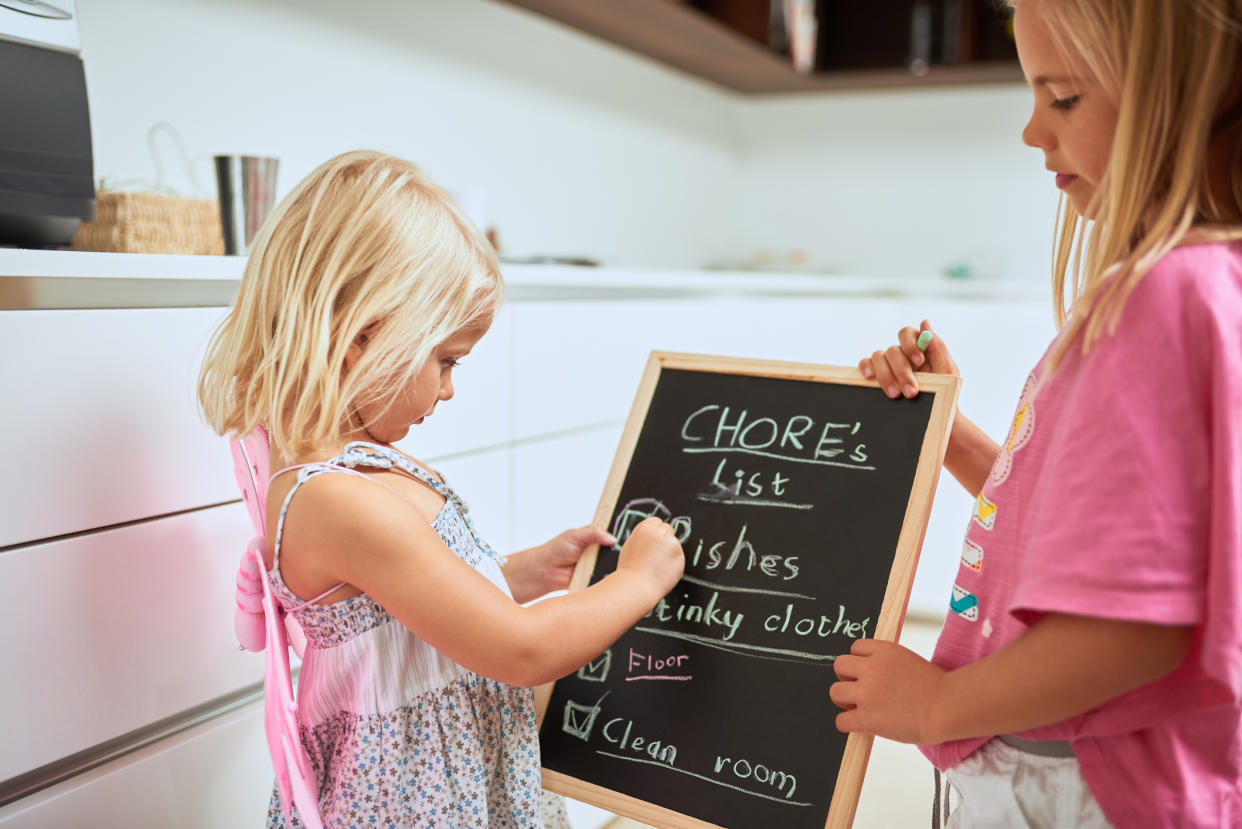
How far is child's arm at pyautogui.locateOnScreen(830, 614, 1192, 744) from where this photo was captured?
66 cm

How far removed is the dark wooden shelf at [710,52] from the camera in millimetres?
2529

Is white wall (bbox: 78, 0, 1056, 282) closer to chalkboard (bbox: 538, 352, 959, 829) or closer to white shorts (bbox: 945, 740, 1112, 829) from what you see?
chalkboard (bbox: 538, 352, 959, 829)

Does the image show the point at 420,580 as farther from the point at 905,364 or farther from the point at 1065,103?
the point at 1065,103

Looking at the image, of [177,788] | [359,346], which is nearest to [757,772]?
[359,346]

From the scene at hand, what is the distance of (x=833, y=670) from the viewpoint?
98 centimetres

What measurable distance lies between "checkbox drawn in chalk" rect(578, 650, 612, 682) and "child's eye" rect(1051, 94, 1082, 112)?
715 millimetres

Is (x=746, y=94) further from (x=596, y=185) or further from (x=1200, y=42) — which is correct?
(x=1200, y=42)

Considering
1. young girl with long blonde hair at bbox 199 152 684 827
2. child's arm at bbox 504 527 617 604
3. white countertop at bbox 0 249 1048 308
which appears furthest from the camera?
child's arm at bbox 504 527 617 604

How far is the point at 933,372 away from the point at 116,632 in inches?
38.9

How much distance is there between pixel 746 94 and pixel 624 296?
191 cm

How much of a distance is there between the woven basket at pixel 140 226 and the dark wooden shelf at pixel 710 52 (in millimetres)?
1375

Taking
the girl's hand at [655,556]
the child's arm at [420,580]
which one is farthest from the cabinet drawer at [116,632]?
the girl's hand at [655,556]

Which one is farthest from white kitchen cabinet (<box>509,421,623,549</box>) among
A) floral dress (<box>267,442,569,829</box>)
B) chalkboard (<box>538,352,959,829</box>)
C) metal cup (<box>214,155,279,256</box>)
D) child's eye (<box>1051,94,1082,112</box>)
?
child's eye (<box>1051,94,1082,112</box>)

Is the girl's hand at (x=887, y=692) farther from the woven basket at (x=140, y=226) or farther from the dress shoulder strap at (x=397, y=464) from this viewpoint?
the woven basket at (x=140, y=226)
